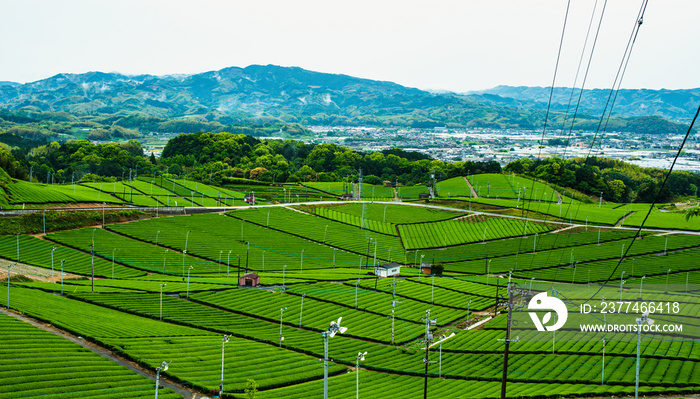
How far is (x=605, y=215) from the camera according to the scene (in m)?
110

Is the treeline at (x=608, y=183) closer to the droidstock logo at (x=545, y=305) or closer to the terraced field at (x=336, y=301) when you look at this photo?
the terraced field at (x=336, y=301)

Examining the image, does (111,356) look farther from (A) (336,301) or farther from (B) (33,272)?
(B) (33,272)

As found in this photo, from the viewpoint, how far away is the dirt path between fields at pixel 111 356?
33.9 metres

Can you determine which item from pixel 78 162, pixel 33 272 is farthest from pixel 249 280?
pixel 78 162

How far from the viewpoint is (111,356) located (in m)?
37.9

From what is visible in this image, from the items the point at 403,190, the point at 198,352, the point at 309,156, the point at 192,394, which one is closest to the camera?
the point at 192,394

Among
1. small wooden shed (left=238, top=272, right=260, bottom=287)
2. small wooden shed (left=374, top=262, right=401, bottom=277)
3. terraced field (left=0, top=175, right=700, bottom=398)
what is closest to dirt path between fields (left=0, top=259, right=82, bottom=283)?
terraced field (left=0, top=175, right=700, bottom=398)

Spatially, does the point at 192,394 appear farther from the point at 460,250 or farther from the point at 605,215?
the point at 605,215

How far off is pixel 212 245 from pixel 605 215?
76945 millimetres

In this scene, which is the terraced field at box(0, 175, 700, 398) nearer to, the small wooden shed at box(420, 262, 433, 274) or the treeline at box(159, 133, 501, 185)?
the small wooden shed at box(420, 262, 433, 274)

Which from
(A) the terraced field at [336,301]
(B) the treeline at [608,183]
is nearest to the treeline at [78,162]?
(A) the terraced field at [336,301]

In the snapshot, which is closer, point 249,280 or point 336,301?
point 336,301

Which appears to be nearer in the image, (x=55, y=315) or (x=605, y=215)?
(x=55, y=315)

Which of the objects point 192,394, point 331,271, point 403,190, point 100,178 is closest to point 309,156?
point 403,190
